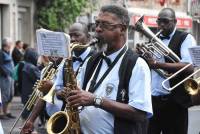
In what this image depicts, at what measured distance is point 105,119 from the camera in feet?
14.6

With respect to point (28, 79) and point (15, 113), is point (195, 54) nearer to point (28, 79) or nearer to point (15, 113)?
point (28, 79)

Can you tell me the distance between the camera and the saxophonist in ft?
14.3

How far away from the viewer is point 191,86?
689 centimetres

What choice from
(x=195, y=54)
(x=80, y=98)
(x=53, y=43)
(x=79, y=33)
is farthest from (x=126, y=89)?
(x=79, y=33)

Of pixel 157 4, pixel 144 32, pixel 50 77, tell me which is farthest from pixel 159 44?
pixel 157 4

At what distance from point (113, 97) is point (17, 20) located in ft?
61.7

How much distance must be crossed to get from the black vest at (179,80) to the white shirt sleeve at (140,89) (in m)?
2.48

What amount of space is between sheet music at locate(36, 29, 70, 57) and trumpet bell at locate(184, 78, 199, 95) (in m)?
2.37

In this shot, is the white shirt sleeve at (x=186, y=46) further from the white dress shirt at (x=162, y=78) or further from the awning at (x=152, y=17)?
the awning at (x=152, y=17)

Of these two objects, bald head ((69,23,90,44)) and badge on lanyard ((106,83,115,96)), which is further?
bald head ((69,23,90,44))

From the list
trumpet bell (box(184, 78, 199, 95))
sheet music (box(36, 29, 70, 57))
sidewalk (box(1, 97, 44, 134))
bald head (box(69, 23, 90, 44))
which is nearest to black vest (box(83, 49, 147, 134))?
sheet music (box(36, 29, 70, 57))

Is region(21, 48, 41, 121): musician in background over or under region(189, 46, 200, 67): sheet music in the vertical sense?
under

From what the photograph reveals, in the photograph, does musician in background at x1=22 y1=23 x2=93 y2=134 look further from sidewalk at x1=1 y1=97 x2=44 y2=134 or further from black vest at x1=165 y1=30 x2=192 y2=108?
sidewalk at x1=1 y1=97 x2=44 y2=134

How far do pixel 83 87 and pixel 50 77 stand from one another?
7.11 feet
